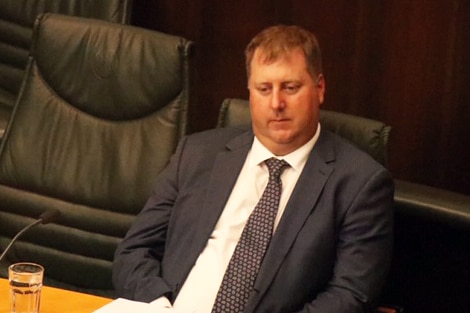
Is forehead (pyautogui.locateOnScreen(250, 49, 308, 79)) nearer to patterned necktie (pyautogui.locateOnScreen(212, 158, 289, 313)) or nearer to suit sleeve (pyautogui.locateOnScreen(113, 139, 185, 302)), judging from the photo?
patterned necktie (pyautogui.locateOnScreen(212, 158, 289, 313))

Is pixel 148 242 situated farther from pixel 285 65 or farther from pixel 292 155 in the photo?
pixel 285 65

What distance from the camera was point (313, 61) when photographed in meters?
2.76

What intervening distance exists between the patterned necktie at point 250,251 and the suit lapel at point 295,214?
Answer: 0.03m

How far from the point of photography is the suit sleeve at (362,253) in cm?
260

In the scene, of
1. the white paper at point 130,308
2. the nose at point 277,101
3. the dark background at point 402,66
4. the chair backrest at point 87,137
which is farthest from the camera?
the dark background at point 402,66

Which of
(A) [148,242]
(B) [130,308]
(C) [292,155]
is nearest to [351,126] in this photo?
(C) [292,155]

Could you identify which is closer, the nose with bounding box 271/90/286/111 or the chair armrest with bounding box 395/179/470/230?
the nose with bounding box 271/90/286/111

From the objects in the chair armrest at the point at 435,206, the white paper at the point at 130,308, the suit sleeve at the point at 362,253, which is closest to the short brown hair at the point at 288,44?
the suit sleeve at the point at 362,253

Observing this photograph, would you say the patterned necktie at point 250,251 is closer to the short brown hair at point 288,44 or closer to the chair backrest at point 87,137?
the short brown hair at point 288,44

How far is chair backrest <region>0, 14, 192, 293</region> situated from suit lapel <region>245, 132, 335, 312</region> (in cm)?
52

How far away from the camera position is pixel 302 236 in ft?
8.73

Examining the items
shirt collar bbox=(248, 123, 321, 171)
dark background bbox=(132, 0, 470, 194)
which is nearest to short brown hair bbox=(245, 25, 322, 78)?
shirt collar bbox=(248, 123, 321, 171)

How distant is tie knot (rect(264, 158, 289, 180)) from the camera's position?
277 cm

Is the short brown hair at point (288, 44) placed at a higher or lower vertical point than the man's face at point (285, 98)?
higher
